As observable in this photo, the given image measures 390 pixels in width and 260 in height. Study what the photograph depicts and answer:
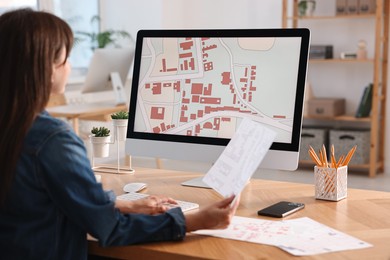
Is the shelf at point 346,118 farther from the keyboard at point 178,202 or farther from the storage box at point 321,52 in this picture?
the keyboard at point 178,202

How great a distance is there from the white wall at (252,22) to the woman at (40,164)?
4.30m

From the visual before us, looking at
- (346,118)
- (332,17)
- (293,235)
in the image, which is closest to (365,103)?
(346,118)

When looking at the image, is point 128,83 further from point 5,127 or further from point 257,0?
point 5,127

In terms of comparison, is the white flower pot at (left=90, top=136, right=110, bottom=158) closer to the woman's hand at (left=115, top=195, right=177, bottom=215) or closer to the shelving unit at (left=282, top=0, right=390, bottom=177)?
the woman's hand at (left=115, top=195, right=177, bottom=215)

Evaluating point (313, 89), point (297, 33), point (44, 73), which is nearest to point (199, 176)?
point (297, 33)

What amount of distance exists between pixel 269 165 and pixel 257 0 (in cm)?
396

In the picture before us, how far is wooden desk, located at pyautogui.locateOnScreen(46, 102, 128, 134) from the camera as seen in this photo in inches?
172

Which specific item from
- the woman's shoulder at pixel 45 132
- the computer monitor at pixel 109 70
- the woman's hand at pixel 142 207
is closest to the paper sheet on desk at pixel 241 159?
the woman's hand at pixel 142 207

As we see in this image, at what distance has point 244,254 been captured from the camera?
4.34 ft

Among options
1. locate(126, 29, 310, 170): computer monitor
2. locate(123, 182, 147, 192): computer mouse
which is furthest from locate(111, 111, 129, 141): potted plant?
locate(123, 182, 147, 192): computer mouse

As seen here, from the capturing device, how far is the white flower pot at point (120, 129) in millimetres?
2181

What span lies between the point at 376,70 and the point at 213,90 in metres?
3.31

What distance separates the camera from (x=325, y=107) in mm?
5199

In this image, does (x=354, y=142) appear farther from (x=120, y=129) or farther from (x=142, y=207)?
(x=142, y=207)
